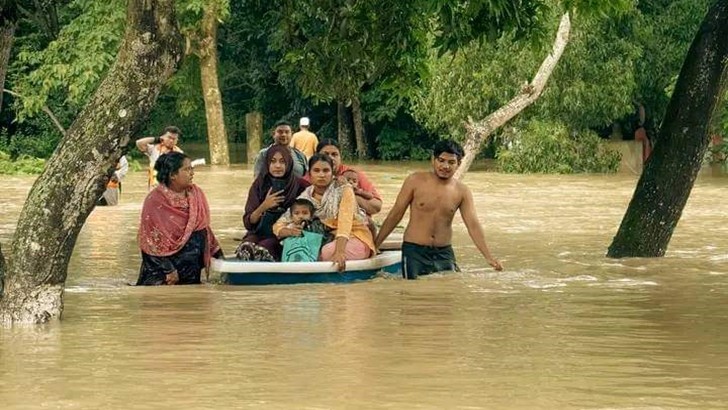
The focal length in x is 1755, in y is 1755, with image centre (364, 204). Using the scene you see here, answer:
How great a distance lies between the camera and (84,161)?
1190 centimetres

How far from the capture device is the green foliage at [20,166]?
39.3 m

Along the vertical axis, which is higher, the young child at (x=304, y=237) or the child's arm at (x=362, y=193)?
the child's arm at (x=362, y=193)

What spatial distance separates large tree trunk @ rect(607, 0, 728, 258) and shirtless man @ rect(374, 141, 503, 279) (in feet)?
8.77

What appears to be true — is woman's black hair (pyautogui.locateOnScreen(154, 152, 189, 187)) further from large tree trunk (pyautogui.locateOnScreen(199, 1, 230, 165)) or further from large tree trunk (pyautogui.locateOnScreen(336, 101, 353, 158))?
large tree trunk (pyautogui.locateOnScreen(336, 101, 353, 158))

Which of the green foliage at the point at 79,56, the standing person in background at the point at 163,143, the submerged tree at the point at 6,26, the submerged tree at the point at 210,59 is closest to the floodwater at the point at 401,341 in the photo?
the submerged tree at the point at 6,26

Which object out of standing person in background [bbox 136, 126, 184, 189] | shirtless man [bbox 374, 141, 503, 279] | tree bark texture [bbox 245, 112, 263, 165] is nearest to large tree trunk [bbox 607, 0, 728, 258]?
shirtless man [bbox 374, 141, 503, 279]

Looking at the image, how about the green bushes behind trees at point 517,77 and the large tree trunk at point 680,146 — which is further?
the green bushes behind trees at point 517,77

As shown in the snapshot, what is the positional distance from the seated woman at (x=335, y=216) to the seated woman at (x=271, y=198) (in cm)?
24

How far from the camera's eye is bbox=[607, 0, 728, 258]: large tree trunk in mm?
17031

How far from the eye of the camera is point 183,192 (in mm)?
15062

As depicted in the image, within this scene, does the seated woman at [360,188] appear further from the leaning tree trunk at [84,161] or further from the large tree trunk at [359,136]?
the large tree trunk at [359,136]

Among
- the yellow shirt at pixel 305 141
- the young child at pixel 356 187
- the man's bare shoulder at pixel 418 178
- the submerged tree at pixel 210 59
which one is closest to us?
the man's bare shoulder at pixel 418 178

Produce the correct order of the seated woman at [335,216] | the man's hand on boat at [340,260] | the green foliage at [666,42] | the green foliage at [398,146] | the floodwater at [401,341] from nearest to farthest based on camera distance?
1. the floodwater at [401,341]
2. the man's hand on boat at [340,260]
3. the seated woman at [335,216]
4. the green foliage at [666,42]
5. the green foliage at [398,146]

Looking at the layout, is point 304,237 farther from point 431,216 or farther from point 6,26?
point 6,26
